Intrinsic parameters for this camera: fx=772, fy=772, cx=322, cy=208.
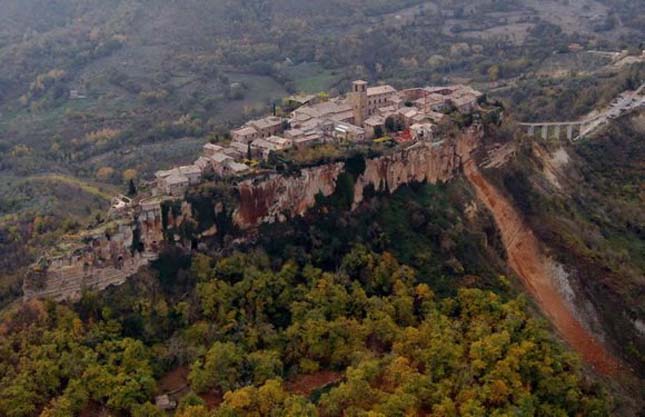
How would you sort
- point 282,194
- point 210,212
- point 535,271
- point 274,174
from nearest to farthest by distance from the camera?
1. point 210,212
2. point 274,174
3. point 282,194
4. point 535,271

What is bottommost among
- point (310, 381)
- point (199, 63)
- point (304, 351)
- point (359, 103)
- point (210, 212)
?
point (310, 381)

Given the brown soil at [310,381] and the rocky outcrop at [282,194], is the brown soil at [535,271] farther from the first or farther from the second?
the brown soil at [310,381]

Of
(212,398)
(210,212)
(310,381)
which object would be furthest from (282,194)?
(212,398)

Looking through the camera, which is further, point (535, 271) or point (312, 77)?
point (312, 77)

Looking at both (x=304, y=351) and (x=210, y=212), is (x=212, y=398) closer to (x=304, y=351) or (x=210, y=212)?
(x=304, y=351)

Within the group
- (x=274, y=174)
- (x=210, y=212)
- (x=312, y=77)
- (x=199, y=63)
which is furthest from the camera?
(x=199, y=63)

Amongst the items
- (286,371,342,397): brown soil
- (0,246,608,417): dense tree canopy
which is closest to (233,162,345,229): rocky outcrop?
(0,246,608,417): dense tree canopy

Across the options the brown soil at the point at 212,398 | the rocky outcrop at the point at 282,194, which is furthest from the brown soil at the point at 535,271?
the brown soil at the point at 212,398
